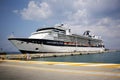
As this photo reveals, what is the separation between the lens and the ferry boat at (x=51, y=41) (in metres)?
51.2

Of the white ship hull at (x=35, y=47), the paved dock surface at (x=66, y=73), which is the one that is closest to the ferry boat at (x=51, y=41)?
the white ship hull at (x=35, y=47)

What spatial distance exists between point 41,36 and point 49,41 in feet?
11.6

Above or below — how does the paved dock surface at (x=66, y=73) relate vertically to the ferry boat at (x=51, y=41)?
below

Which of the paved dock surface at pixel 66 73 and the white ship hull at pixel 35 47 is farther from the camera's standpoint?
the white ship hull at pixel 35 47

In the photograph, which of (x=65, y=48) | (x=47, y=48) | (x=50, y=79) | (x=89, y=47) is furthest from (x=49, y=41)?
(x=50, y=79)

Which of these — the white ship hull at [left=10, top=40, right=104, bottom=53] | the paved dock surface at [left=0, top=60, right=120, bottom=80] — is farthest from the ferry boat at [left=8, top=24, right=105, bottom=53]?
the paved dock surface at [left=0, top=60, right=120, bottom=80]

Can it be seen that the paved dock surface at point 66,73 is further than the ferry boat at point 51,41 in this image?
No

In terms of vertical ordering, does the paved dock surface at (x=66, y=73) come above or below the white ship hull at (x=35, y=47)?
below

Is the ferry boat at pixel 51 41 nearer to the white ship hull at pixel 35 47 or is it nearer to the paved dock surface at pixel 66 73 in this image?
the white ship hull at pixel 35 47

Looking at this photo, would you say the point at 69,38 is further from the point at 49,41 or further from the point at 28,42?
the point at 28,42

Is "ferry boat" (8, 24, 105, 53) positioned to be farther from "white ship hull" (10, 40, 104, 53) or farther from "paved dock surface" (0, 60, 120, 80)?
"paved dock surface" (0, 60, 120, 80)

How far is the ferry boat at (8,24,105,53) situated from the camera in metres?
51.2

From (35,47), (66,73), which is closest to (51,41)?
(35,47)

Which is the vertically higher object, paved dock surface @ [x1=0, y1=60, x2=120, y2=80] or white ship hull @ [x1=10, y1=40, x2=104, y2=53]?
white ship hull @ [x1=10, y1=40, x2=104, y2=53]
